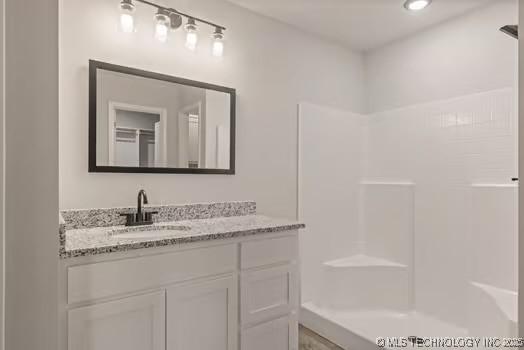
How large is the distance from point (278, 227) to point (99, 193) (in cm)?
101

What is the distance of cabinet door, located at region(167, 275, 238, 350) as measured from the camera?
143 centimetres

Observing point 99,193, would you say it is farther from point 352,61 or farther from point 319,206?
point 352,61

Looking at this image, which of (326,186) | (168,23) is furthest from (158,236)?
(326,186)

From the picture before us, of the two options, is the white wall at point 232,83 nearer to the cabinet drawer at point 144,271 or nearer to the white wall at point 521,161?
the cabinet drawer at point 144,271

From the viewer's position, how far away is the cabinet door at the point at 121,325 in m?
1.21

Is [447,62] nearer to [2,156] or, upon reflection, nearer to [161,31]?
[161,31]

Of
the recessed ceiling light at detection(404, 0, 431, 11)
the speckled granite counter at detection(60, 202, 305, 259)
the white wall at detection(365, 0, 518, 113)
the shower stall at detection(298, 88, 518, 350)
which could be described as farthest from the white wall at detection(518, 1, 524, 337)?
the white wall at detection(365, 0, 518, 113)

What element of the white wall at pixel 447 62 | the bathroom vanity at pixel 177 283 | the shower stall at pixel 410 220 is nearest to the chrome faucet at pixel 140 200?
the bathroom vanity at pixel 177 283

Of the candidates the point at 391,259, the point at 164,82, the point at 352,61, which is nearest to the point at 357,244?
the point at 391,259

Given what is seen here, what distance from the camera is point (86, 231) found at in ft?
5.30

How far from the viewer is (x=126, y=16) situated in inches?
69.5

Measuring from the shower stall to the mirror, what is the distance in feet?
2.44

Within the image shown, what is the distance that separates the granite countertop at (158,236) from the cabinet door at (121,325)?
22cm

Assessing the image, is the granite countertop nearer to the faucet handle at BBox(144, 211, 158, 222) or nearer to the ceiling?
the faucet handle at BBox(144, 211, 158, 222)
